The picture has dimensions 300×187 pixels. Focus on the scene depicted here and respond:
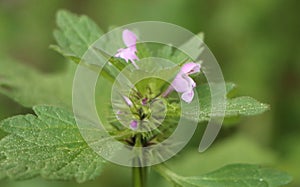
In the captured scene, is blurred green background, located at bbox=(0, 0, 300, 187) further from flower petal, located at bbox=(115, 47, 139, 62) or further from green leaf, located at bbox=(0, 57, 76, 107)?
flower petal, located at bbox=(115, 47, 139, 62)

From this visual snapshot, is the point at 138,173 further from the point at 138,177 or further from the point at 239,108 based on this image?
the point at 239,108

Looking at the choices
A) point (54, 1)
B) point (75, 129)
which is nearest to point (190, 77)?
point (75, 129)

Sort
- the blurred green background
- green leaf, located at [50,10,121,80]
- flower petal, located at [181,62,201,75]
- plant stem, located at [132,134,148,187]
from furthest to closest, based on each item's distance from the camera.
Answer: the blurred green background → green leaf, located at [50,10,121,80] → plant stem, located at [132,134,148,187] → flower petal, located at [181,62,201,75]

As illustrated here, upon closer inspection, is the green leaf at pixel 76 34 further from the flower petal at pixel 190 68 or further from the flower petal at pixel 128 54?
the flower petal at pixel 190 68

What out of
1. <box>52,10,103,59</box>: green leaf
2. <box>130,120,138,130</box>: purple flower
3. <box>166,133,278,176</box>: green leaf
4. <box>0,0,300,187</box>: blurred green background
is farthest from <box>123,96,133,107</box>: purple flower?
<box>0,0,300,187</box>: blurred green background

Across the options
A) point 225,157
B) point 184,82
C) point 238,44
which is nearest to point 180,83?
point 184,82

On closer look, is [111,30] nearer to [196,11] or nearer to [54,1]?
[196,11]

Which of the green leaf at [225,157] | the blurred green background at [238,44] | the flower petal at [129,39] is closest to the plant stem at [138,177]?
the flower petal at [129,39]
